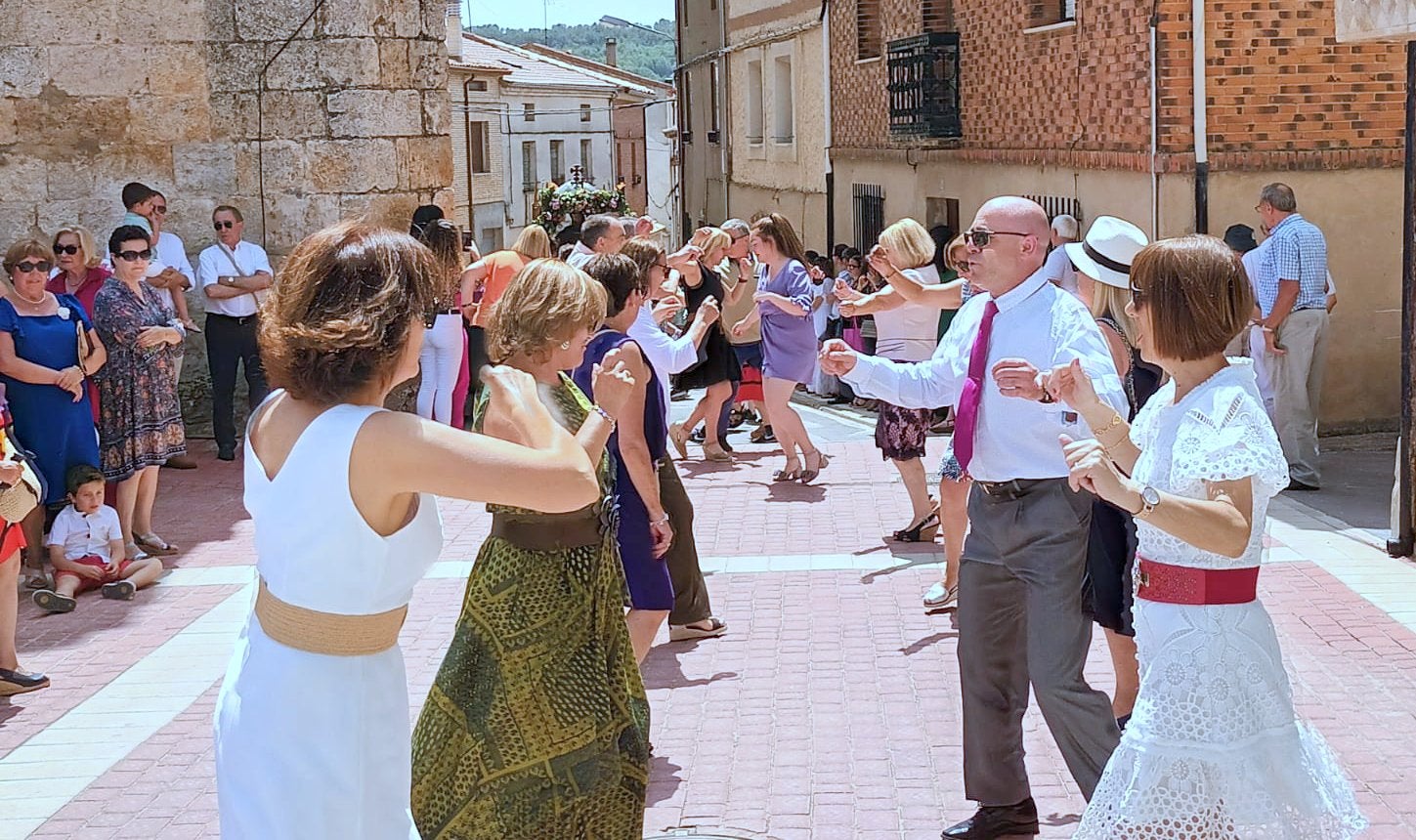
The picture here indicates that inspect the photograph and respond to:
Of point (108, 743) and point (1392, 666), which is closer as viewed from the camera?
point (108, 743)

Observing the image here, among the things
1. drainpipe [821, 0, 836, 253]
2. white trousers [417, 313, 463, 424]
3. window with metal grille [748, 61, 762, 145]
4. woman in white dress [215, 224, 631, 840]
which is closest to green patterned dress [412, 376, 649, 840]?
woman in white dress [215, 224, 631, 840]

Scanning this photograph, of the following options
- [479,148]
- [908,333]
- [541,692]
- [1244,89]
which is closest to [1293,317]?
[1244,89]

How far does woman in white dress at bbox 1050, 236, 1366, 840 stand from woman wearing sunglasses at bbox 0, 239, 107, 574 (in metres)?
6.37

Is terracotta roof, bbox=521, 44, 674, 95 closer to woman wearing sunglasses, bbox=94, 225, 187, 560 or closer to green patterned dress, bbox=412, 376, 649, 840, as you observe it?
woman wearing sunglasses, bbox=94, 225, 187, 560

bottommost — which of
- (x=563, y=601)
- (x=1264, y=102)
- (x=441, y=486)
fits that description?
(x=563, y=601)

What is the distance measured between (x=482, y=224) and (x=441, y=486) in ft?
170

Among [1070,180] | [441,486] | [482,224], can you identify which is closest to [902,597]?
[441,486]

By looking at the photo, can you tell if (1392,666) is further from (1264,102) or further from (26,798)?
(1264,102)

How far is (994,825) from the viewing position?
4941 mm

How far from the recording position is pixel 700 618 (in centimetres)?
729

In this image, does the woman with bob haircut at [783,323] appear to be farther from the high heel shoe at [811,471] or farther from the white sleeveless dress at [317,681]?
the white sleeveless dress at [317,681]

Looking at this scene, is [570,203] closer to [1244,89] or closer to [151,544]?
[1244,89]

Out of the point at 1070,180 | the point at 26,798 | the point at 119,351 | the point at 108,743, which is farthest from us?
the point at 1070,180

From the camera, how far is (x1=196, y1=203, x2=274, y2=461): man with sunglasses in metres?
12.5
